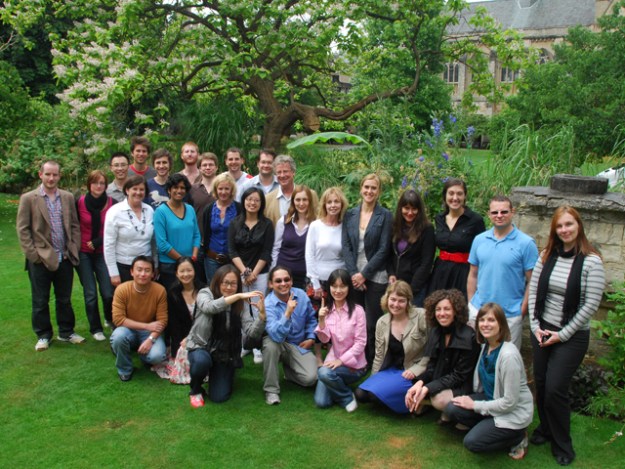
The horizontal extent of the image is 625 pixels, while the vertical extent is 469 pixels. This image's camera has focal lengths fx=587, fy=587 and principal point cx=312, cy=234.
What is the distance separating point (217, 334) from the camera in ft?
15.5

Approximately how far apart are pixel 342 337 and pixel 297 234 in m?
1.11

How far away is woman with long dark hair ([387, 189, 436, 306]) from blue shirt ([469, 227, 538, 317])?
0.63 meters

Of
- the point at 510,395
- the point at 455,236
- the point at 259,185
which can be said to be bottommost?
the point at 510,395

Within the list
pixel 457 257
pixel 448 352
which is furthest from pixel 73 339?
pixel 457 257

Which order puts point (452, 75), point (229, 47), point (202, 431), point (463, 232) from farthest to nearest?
point (452, 75) < point (229, 47) < point (463, 232) < point (202, 431)

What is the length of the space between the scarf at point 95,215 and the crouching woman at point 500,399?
3.65 metres

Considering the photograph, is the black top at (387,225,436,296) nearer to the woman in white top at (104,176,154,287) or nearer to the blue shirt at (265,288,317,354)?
the blue shirt at (265,288,317,354)

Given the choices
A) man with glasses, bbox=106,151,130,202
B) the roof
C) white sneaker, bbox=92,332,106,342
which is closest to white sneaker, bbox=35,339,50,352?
white sneaker, bbox=92,332,106,342

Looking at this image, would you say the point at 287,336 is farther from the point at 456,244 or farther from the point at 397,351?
the point at 456,244

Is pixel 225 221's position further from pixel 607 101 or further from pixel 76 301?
pixel 607 101

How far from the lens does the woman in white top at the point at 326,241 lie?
512cm

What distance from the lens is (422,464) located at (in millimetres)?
3832

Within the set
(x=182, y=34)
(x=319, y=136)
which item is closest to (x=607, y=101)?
(x=319, y=136)

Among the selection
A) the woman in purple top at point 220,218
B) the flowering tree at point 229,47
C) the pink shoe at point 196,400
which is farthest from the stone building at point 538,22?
the pink shoe at point 196,400
